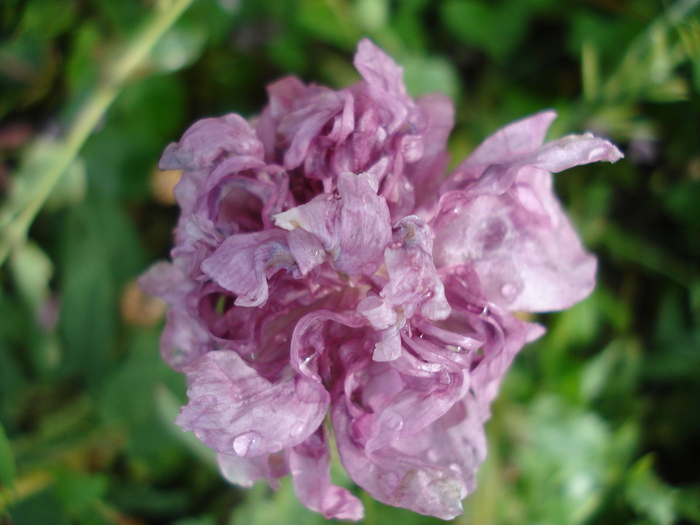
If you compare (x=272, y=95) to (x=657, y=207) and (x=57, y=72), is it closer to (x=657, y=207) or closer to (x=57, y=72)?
(x=57, y=72)

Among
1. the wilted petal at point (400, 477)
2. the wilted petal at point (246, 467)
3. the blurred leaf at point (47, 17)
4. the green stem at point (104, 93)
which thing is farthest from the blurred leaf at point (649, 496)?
the blurred leaf at point (47, 17)

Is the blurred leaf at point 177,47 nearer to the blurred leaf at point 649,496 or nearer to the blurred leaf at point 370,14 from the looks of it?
the blurred leaf at point 370,14

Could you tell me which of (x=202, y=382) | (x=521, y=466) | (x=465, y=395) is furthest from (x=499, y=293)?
(x=521, y=466)

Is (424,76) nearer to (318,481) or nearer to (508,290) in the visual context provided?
(508,290)

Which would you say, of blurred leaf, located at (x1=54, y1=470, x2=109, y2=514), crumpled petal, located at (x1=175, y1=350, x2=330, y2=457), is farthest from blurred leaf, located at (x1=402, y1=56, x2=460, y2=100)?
blurred leaf, located at (x1=54, y1=470, x2=109, y2=514)

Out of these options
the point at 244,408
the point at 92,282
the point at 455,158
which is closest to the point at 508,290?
the point at 244,408

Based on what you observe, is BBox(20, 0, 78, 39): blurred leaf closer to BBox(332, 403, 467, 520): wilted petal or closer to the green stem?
the green stem

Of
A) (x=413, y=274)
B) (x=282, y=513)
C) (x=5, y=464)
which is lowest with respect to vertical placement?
(x=282, y=513)
